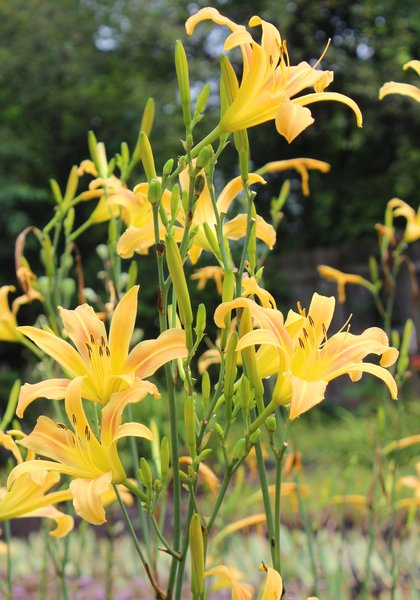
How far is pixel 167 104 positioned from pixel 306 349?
587 cm

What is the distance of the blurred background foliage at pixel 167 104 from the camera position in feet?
19.1

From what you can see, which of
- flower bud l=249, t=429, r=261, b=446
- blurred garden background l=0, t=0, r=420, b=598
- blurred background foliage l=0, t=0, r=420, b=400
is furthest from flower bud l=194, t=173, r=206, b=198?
blurred background foliage l=0, t=0, r=420, b=400

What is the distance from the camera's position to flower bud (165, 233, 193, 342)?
0.50 metres

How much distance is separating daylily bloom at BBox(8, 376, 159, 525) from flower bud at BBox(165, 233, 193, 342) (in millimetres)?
74

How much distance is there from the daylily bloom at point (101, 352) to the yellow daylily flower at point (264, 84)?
214 millimetres

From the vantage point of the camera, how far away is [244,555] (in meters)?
2.39

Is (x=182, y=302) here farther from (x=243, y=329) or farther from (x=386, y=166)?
(x=386, y=166)

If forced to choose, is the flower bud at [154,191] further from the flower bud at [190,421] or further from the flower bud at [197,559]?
the flower bud at [197,559]

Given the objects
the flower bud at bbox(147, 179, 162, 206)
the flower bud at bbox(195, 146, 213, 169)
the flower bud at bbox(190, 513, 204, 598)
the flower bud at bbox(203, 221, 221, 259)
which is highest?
the flower bud at bbox(195, 146, 213, 169)

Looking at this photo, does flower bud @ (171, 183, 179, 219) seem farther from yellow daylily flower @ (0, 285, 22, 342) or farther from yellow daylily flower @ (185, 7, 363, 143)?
yellow daylily flower @ (0, 285, 22, 342)

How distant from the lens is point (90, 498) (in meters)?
0.46

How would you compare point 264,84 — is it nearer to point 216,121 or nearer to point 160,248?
point 160,248

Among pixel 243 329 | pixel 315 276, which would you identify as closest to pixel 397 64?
pixel 315 276

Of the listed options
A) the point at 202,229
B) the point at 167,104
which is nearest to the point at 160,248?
the point at 202,229
